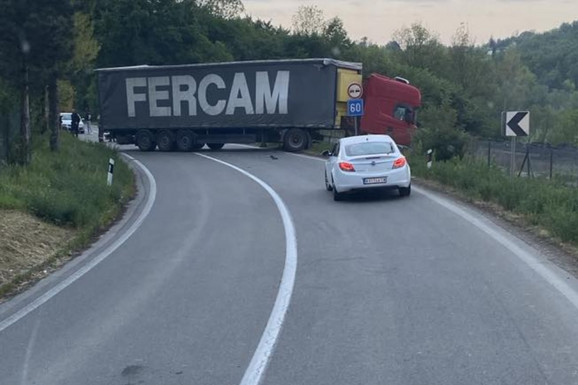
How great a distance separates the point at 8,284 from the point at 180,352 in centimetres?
505

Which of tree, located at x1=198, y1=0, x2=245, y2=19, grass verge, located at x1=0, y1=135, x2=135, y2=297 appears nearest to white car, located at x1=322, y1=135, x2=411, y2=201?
grass verge, located at x1=0, y1=135, x2=135, y2=297

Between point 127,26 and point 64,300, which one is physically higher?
point 127,26

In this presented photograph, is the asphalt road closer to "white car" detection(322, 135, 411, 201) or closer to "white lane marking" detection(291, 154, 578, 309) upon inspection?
"white lane marking" detection(291, 154, 578, 309)

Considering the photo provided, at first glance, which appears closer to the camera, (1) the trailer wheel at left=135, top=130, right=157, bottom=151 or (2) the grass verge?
(2) the grass verge

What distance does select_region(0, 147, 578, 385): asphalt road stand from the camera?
8.51m

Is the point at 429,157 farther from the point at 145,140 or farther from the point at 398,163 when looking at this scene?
the point at 145,140

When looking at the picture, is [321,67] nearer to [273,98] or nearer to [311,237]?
[273,98]

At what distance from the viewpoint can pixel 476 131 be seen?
224 feet

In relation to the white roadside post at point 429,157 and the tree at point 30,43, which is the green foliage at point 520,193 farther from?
the tree at point 30,43

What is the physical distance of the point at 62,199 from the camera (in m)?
19.7

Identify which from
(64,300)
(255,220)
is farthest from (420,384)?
(255,220)

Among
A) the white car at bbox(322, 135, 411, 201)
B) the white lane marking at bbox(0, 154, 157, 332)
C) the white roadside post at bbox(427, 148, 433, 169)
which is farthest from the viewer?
the white roadside post at bbox(427, 148, 433, 169)

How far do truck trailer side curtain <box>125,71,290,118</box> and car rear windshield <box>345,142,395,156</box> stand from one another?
800 inches

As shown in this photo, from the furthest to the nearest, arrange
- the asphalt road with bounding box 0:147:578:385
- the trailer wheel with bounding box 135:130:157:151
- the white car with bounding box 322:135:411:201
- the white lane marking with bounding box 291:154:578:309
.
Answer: the trailer wheel with bounding box 135:130:157:151 < the white car with bounding box 322:135:411:201 < the white lane marking with bounding box 291:154:578:309 < the asphalt road with bounding box 0:147:578:385
